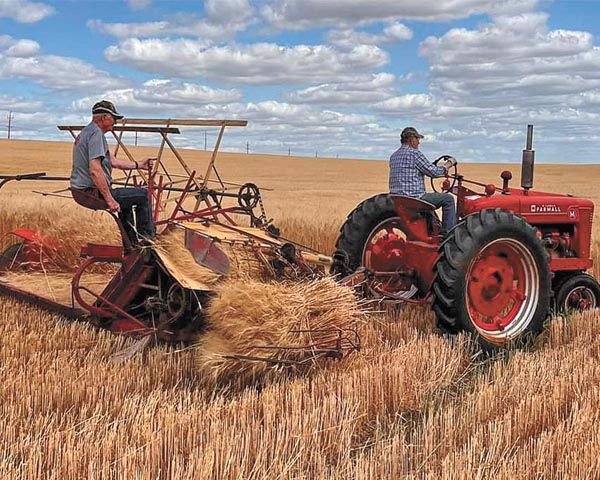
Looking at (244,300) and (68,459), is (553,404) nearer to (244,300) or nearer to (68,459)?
(244,300)

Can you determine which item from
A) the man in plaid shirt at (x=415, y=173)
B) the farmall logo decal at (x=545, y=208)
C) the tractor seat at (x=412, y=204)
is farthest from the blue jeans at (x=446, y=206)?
the farmall logo decal at (x=545, y=208)

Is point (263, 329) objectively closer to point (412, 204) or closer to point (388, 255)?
point (412, 204)

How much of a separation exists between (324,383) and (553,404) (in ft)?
4.25

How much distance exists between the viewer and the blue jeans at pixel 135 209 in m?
6.01

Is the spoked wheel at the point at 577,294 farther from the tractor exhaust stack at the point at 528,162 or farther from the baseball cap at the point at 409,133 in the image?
the baseball cap at the point at 409,133

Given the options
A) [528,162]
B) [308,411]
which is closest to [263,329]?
[308,411]

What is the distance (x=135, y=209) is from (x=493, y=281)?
3.00 meters

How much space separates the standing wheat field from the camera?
3191 mm

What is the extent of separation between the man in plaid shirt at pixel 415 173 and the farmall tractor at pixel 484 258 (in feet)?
0.40

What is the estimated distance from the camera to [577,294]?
7.04m

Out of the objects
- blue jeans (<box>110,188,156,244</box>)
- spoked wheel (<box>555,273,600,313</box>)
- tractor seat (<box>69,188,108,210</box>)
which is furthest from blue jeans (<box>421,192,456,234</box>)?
tractor seat (<box>69,188,108,210</box>)

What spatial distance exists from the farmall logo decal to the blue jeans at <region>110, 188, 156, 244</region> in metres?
3.47

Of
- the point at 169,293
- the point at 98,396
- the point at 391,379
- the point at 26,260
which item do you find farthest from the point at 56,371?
the point at 26,260

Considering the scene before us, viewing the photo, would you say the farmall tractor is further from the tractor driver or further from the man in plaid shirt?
the tractor driver
